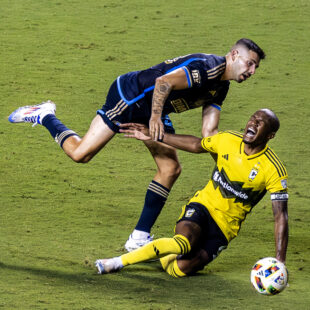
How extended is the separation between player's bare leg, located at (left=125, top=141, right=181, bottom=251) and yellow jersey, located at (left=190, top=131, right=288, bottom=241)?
605 millimetres

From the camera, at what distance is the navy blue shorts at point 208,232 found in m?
6.17

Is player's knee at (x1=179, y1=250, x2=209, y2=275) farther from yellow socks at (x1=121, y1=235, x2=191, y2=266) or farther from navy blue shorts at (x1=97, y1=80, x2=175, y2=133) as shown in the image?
navy blue shorts at (x1=97, y1=80, x2=175, y2=133)

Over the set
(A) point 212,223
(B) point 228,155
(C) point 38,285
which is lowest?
(C) point 38,285

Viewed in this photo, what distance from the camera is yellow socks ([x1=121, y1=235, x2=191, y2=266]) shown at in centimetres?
591

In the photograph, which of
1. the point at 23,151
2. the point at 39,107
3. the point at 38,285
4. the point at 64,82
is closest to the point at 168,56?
the point at 64,82

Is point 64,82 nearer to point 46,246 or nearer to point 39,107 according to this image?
point 39,107

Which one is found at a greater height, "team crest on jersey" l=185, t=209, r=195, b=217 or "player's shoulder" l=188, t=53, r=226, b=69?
"player's shoulder" l=188, t=53, r=226, b=69

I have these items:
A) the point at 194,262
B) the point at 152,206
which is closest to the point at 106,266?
the point at 194,262

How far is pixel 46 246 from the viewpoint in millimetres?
6809

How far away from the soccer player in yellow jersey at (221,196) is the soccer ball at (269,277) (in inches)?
17.6

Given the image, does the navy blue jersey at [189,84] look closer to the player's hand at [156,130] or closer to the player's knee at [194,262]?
the player's hand at [156,130]

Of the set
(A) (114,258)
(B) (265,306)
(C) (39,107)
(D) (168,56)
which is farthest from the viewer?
(D) (168,56)

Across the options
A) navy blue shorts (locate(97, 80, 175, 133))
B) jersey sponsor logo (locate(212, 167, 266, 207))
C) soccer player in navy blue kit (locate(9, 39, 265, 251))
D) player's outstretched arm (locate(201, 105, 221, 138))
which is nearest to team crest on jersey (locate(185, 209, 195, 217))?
jersey sponsor logo (locate(212, 167, 266, 207))

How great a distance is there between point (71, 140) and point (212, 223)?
1.62 m
